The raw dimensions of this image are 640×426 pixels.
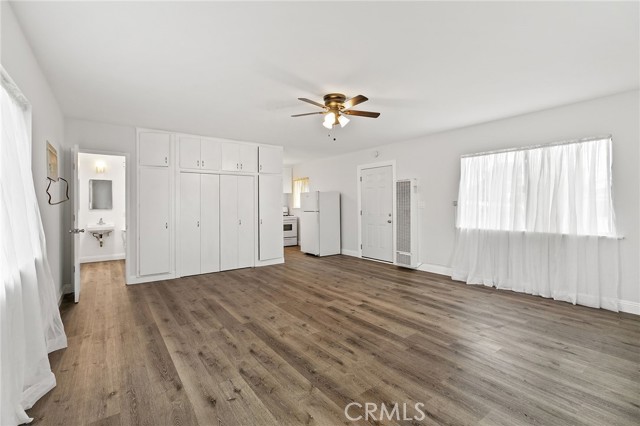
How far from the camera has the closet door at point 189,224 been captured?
16.4 ft

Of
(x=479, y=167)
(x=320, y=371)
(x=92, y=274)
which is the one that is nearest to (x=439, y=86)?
(x=479, y=167)

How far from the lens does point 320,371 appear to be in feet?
7.08

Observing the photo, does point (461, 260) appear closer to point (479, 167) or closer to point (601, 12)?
point (479, 167)

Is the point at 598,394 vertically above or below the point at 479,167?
below

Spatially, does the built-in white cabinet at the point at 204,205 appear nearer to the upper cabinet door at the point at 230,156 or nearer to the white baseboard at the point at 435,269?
the upper cabinet door at the point at 230,156

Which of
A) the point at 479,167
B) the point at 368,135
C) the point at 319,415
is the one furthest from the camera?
the point at 368,135

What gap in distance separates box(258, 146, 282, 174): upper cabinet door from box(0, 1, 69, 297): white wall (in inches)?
121

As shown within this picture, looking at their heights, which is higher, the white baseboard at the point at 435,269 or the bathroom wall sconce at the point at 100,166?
the bathroom wall sconce at the point at 100,166

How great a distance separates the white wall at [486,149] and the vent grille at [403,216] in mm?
236

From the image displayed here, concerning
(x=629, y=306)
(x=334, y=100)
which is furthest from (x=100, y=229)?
(x=629, y=306)

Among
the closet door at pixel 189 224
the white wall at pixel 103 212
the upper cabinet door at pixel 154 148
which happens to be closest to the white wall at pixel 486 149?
the closet door at pixel 189 224

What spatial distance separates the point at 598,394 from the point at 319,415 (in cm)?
189

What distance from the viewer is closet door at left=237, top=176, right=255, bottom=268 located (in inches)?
221

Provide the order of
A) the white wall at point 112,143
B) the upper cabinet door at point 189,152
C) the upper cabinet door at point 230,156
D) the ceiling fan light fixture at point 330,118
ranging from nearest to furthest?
the ceiling fan light fixture at point 330,118 → the white wall at point 112,143 → the upper cabinet door at point 189,152 → the upper cabinet door at point 230,156
